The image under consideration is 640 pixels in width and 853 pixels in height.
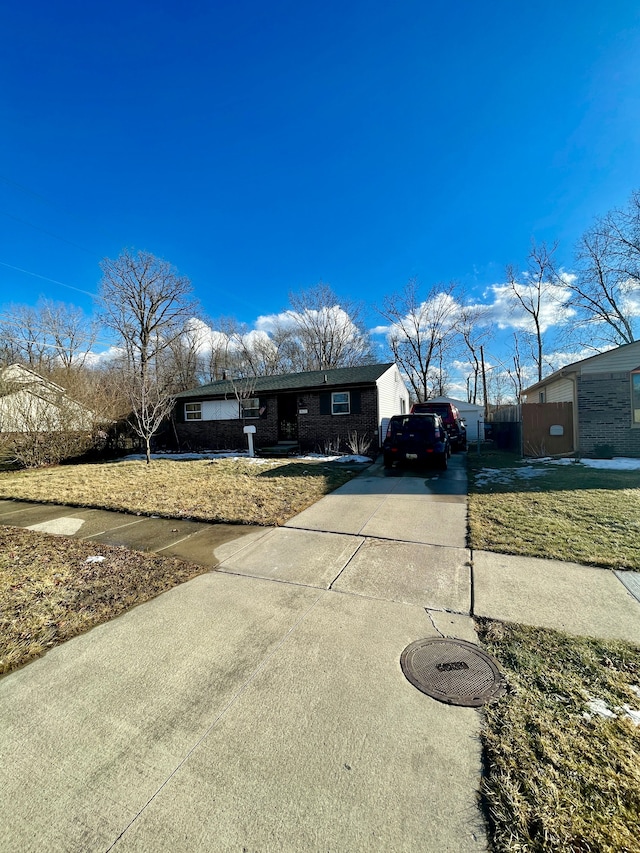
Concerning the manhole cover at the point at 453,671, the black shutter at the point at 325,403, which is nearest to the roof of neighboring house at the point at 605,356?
the black shutter at the point at 325,403

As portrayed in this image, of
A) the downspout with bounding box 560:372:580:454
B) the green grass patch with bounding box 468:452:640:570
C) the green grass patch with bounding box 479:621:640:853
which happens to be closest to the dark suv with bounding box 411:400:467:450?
the downspout with bounding box 560:372:580:454

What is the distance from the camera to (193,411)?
17.7 meters

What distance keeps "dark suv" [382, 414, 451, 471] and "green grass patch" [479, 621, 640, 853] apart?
725cm

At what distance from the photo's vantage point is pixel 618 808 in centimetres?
143

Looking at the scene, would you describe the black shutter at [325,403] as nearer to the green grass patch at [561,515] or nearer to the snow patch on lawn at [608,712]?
the green grass patch at [561,515]

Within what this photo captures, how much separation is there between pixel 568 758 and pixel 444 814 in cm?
68

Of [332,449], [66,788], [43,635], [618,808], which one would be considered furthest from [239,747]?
[332,449]

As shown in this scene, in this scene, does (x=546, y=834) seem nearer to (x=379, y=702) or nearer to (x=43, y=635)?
(x=379, y=702)

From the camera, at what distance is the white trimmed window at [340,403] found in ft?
48.3

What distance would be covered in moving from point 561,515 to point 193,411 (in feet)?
52.2

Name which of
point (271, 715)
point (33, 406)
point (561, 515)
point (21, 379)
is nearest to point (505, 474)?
point (561, 515)

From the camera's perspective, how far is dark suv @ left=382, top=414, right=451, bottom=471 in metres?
9.65

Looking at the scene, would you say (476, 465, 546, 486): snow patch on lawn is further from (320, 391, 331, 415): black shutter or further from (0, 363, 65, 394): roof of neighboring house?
(0, 363, 65, 394): roof of neighboring house

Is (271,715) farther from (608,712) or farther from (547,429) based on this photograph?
(547,429)
